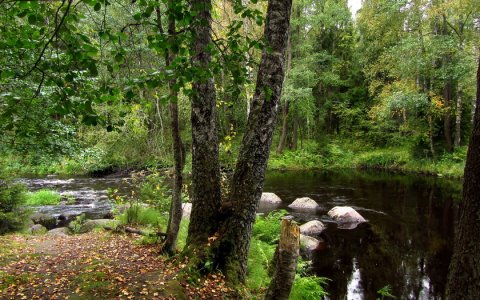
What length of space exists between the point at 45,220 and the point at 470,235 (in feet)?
44.5

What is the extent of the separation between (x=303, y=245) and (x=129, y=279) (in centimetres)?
624

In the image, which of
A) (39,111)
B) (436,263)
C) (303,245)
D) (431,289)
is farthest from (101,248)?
(436,263)

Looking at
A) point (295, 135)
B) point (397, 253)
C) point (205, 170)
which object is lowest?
Answer: point (397, 253)

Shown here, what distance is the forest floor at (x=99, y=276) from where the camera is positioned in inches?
183

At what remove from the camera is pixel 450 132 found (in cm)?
2416

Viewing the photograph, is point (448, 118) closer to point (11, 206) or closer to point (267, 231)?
point (267, 231)

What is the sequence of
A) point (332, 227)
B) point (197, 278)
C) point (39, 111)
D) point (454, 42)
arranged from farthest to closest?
point (454, 42) → point (332, 227) → point (39, 111) → point (197, 278)

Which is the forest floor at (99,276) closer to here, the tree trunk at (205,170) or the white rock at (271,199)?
→ the tree trunk at (205,170)

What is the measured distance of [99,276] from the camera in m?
5.16

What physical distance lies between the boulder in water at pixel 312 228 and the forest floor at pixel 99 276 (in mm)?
6019

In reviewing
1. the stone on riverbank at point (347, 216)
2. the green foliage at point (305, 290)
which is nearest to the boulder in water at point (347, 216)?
the stone on riverbank at point (347, 216)

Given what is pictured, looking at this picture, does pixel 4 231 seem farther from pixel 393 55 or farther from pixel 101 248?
pixel 393 55

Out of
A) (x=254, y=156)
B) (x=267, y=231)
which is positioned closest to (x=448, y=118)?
(x=267, y=231)

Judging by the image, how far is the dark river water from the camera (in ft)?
27.5
